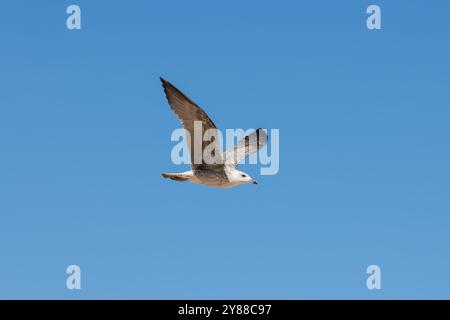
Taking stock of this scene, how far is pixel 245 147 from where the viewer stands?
20.2 meters

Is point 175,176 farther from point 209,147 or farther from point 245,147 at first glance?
point 245,147

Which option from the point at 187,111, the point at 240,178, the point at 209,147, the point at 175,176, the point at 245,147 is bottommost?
the point at 240,178

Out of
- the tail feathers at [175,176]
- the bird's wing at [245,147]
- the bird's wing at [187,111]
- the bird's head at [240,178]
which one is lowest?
the bird's head at [240,178]

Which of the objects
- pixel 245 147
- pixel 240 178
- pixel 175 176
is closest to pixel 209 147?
pixel 175 176

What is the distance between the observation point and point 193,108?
1608cm

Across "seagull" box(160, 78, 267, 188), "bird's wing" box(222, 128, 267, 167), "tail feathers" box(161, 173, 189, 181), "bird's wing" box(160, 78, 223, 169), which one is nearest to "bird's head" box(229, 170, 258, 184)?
"seagull" box(160, 78, 267, 188)

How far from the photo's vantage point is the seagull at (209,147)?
16125 millimetres

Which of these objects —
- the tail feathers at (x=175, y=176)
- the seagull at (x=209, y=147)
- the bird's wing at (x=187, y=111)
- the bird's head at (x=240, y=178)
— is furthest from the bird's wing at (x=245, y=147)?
the bird's wing at (x=187, y=111)

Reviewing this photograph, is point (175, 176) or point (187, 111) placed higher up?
point (187, 111)

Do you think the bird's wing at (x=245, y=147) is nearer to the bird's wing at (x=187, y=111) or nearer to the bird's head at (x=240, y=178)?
the bird's head at (x=240, y=178)

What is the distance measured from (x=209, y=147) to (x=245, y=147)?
3.18 meters
